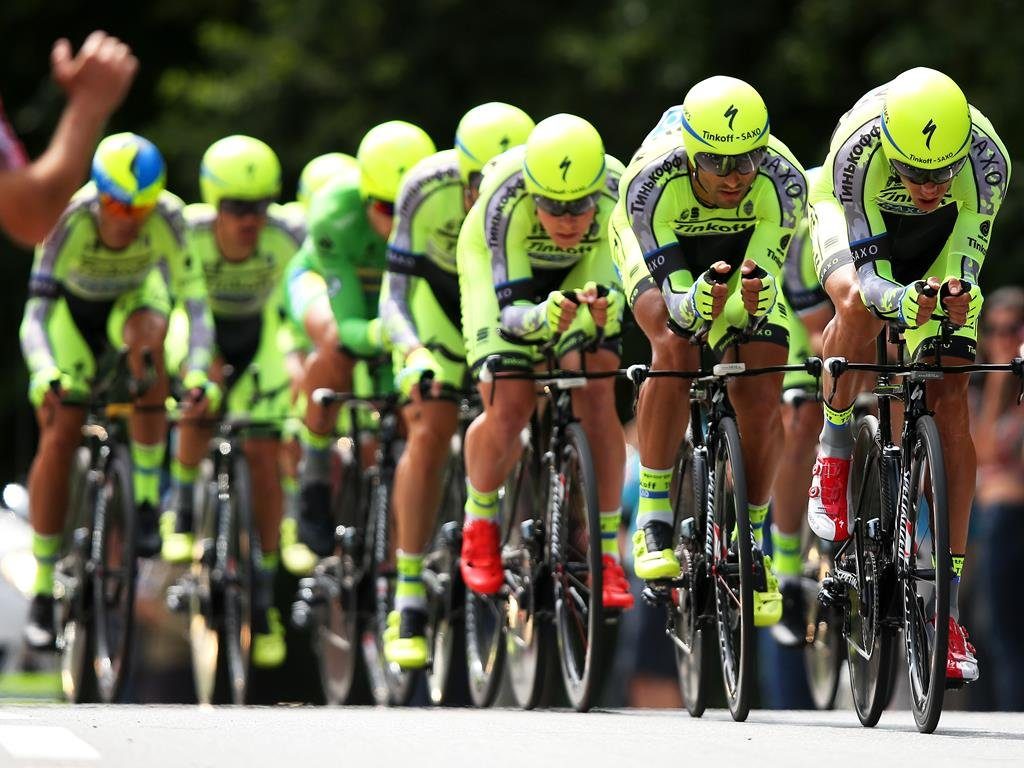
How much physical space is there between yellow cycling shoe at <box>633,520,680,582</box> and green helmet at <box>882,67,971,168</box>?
1.83 m

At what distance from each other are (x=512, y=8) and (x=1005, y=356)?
39.8 ft

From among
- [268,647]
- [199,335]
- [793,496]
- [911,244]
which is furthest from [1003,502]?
[199,335]

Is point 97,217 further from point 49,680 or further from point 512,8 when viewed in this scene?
point 512,8

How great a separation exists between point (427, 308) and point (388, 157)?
1146mm

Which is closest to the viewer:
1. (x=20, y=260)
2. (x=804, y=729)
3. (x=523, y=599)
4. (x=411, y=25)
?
(x=804, y=729)

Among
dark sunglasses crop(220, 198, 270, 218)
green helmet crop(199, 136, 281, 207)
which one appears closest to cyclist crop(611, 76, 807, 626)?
green helmet crop(199, 136, 281, 207)

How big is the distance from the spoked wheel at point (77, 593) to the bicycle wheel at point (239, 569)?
0.82 meters

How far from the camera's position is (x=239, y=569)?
1332 cm

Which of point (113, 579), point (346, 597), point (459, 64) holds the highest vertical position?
point (459, 64)

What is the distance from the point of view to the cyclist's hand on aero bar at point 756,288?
30.5ft

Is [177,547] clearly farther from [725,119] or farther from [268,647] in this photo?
[725,119]

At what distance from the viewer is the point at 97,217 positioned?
13039 millimetres

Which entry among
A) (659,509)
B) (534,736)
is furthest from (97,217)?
(534,736)

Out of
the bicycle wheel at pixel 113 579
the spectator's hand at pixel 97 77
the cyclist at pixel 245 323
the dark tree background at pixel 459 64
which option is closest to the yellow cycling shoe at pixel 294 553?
the cyclist at pixel 245 323
